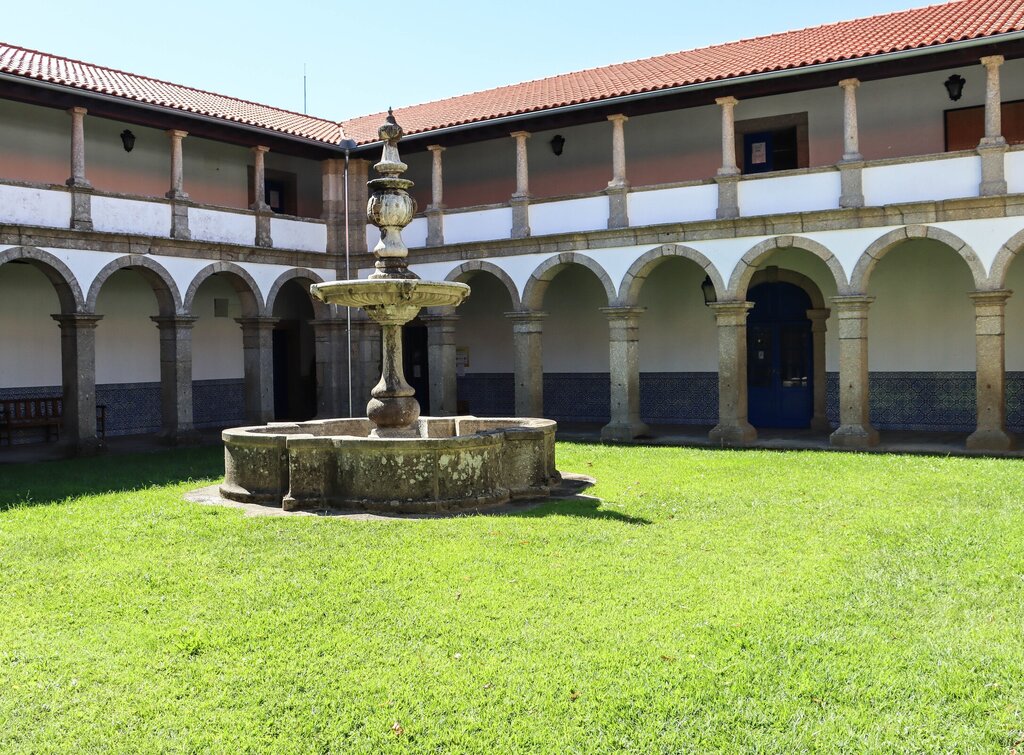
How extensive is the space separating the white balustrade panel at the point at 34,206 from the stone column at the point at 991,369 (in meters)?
13.1

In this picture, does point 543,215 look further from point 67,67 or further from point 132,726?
point 132,726

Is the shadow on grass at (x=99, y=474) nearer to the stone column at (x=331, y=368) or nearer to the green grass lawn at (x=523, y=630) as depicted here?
the green grass lawn at (x=523, y=630)

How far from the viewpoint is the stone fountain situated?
27.1ft

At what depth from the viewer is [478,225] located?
16.9 meters

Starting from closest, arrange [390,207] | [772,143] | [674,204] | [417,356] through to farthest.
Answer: [390,207], [674,204], [772,143], [417,356]

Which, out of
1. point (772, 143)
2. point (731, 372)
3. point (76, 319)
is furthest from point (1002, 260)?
point (76, 319)

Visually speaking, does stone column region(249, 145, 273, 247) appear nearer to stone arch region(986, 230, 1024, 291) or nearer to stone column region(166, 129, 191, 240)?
stone column region(166, 129, 191, 240)

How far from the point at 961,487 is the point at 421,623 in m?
6.61

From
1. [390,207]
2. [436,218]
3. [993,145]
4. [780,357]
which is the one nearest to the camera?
[390,207]

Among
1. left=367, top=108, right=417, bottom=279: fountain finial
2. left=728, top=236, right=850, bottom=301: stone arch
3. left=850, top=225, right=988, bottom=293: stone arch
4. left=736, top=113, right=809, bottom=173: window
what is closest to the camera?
left=367, top=108, right=417, bottom=279: fountain finial

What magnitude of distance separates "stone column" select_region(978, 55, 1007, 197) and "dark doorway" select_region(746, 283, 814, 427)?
417 cm

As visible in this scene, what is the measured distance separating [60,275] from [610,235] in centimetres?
858

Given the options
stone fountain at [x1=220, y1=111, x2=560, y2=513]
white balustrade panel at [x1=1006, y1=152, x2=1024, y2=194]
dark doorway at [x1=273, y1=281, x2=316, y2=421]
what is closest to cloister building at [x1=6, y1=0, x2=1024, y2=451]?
white balustrade panel at [x1=1006, y1=152, x2=1024, y2=194]

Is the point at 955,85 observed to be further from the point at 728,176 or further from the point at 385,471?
the point at 385,471
